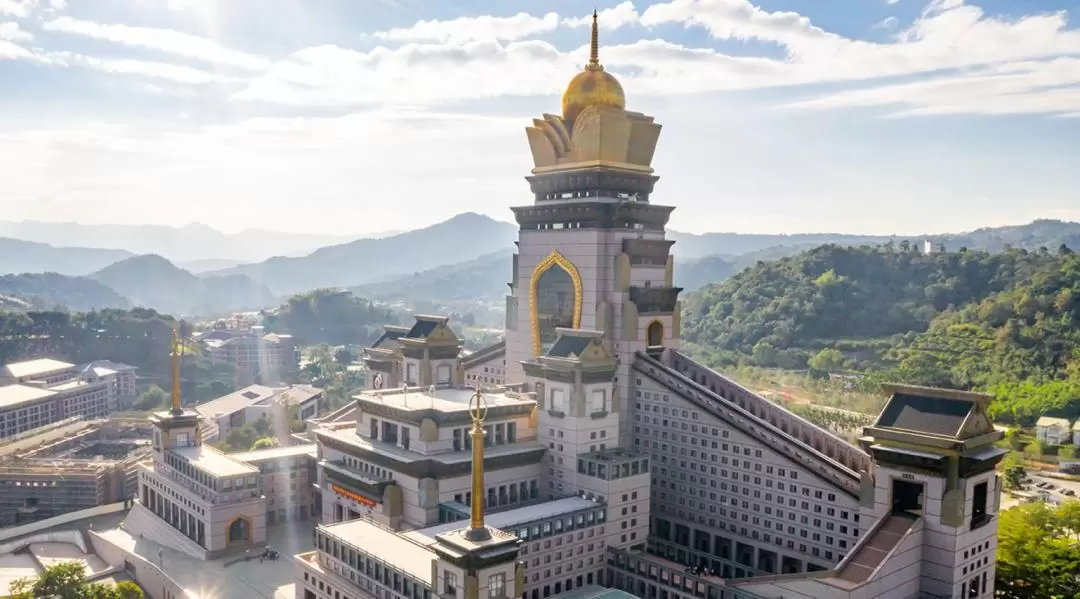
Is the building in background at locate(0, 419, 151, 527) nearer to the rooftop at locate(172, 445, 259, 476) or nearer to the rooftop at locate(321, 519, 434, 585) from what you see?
the rooftop at locate(172, 445, 259, 476)

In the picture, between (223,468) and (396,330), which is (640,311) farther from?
(223,468)

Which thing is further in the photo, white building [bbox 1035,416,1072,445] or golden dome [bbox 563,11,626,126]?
white building [bbox 1035,416,1072,445]

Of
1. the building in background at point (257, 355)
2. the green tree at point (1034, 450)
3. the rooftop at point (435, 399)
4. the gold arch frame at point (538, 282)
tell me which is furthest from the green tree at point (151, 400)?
the green tree at point (1034, 450)

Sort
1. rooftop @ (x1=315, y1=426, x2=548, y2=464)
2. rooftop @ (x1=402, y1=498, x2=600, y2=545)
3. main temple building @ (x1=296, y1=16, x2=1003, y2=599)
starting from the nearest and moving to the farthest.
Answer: main temple building @ (x1=296, y1=16, x2=1003, y2=599), rooftop @ (x1=402, y1=498, x2=600, y2=545), rooftop @ (x1=315, y1=426, x2=548, y2=464)

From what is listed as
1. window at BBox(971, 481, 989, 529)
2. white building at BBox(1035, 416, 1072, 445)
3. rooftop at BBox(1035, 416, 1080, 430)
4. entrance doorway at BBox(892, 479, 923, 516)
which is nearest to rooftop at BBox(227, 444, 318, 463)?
entrance doorway at BBox(892, 479, 923, 516)

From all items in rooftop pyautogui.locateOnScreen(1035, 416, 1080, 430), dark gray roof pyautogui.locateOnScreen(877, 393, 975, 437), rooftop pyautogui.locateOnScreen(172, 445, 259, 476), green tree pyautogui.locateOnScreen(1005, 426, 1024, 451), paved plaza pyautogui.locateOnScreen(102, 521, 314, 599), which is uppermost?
dark gray roof pyautogui.locateOnScreen(877, 393, 975, 437)

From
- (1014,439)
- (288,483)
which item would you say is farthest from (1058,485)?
(288,483)
